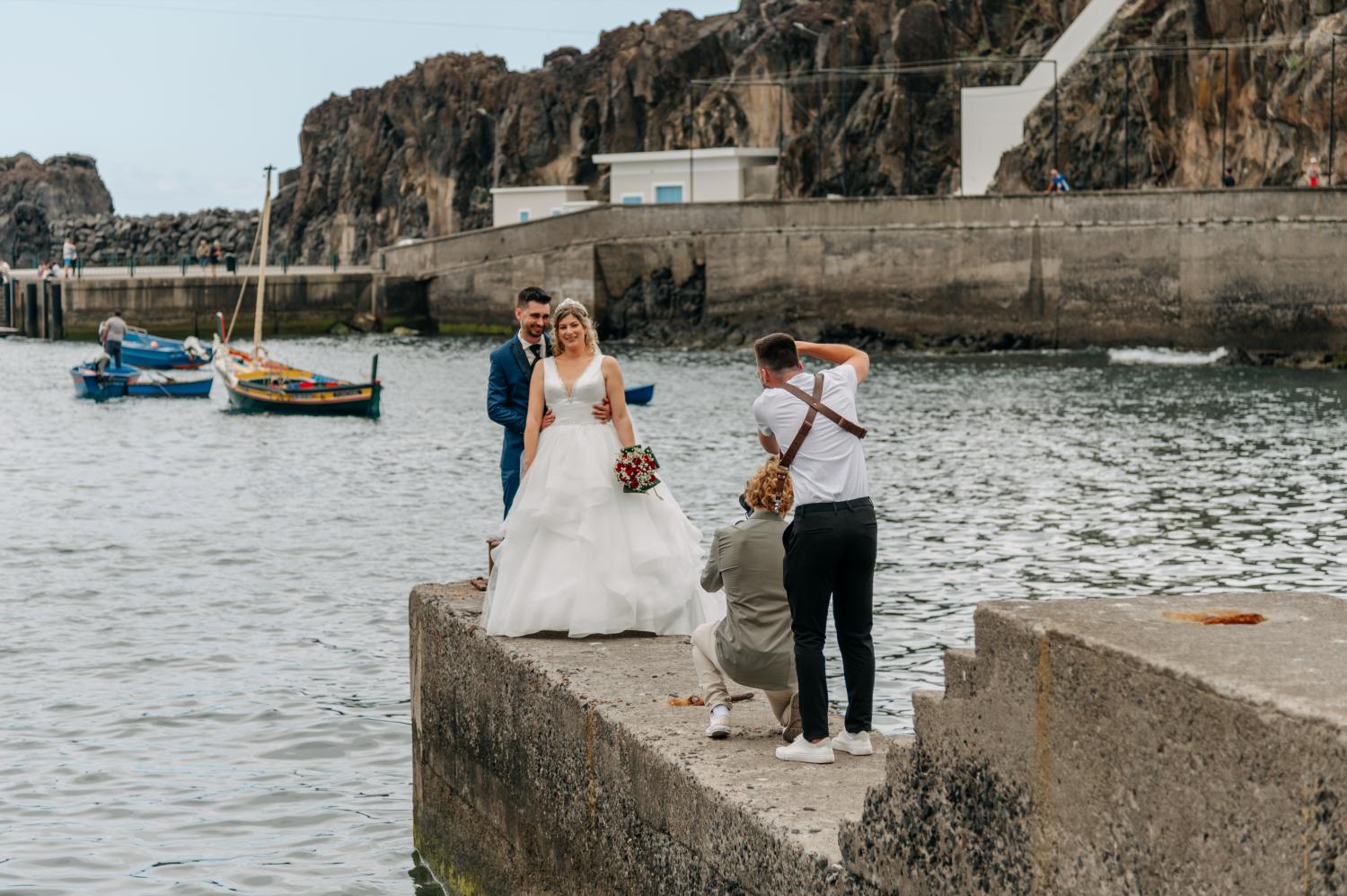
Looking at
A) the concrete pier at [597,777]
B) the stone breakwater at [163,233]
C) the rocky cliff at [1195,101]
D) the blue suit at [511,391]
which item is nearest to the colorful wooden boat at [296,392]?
the rocky cliff at [1195,101]

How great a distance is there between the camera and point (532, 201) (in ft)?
266

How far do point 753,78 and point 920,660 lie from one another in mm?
72292

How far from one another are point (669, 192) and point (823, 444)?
69218 mm

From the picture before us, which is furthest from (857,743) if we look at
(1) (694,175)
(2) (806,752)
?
(1) (694,175)

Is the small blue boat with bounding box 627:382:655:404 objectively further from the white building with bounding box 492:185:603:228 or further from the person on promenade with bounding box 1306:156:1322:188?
the white building with bounding box 492:185:603:228

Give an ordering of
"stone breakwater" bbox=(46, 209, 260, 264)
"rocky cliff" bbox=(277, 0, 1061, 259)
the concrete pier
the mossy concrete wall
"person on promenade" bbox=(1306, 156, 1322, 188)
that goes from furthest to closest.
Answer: "stone breakwater" bbox=(46, 209, 260, 264) → "rocky cliff" bbox=(277, 0, 1061, 259) → "person on promenade" bbox=(1306, 156, 1322, 188) → the concrete pier → the mossy concrete wall

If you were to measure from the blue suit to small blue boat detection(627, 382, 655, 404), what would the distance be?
96.8ft

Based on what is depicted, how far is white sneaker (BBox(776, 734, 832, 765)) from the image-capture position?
21.2 ft

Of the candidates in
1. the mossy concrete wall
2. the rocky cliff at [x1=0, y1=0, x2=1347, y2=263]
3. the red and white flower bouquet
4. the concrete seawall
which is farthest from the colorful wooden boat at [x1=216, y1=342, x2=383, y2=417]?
the mossy concrete wall

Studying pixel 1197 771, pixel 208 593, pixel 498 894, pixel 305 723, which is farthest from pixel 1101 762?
pixel 208 593

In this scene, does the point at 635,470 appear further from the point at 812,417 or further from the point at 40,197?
the point at 40,197

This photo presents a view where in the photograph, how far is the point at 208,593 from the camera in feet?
59.6

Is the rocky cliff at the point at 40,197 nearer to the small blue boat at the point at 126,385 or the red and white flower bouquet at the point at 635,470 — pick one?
the small blue boat at the point at 126,385

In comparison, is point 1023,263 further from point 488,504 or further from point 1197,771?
point 1197,771
